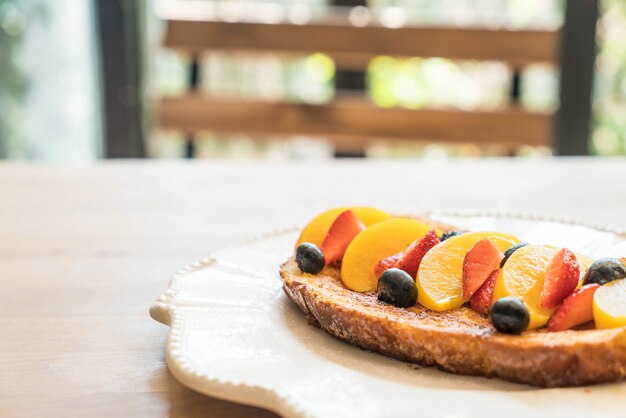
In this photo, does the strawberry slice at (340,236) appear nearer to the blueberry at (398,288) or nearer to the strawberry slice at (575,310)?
the blueberry at (398,288)

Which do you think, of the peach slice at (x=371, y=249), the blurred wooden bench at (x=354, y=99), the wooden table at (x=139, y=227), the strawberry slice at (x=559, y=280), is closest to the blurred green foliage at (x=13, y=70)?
the blurred wooden bench at (x=354, y=99)

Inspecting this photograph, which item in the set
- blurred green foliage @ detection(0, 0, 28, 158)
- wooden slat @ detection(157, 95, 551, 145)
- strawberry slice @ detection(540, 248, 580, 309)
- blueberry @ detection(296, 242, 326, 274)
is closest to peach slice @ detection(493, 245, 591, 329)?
strawberry slice @ detection(540, 248, 580, 309)

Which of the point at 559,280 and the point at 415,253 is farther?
the point at 415,253

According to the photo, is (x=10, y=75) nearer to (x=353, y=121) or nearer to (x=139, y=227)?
(x=353, y=121)

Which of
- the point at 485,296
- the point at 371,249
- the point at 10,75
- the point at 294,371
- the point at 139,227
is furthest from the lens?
the point at 10,75

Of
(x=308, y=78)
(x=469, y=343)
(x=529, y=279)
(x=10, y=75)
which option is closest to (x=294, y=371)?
(x=469, y=343)

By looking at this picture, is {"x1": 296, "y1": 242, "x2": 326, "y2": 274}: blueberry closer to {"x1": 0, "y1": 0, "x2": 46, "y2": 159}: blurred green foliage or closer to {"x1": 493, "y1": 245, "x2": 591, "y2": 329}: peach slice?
{"x1": 493, "y1": 245, "x2": 591, "y2": 329}: peach slice

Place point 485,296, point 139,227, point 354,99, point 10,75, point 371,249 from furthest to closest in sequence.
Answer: point 10,75 < point 354,99 < point 139,227 < point 371,249 < point 485,296
